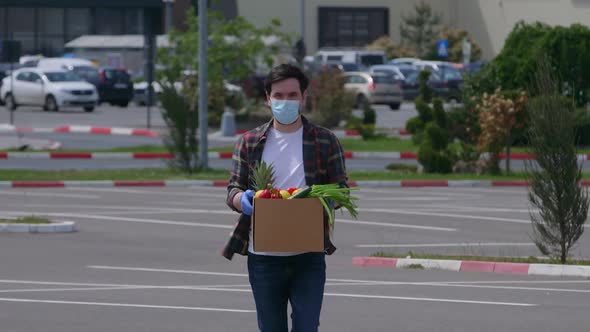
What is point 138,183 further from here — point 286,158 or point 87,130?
point 286,158

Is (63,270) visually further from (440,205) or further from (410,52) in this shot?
(410,52)

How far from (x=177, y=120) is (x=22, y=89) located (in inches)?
1051

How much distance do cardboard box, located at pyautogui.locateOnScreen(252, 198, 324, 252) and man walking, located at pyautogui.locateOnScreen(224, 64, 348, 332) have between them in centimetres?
12

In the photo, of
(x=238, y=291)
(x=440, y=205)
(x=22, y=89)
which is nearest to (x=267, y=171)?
(x=238, y=291)

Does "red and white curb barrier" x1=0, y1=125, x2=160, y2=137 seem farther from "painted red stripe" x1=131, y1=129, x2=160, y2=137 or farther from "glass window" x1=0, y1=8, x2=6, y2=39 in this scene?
"glass window" x1=0, y1=8, x2=6, y2=39

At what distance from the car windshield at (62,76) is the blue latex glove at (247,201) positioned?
48.2 metres

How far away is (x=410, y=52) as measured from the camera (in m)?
83.9

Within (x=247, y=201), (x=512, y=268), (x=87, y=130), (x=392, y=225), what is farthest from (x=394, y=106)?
(x=247, y=201)

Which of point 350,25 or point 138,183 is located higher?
point 350,25

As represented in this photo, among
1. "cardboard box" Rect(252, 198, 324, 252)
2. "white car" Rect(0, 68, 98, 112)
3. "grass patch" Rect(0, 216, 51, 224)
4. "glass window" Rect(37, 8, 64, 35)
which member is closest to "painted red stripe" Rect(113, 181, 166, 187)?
"grass patch" Rect(0, 216, 51, 224)

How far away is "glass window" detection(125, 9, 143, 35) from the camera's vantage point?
8969cm

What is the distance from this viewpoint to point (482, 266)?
14586 mm

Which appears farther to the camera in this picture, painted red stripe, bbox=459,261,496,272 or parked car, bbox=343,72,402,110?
parked car, bbox=343,72,402,110

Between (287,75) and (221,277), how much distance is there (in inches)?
273
